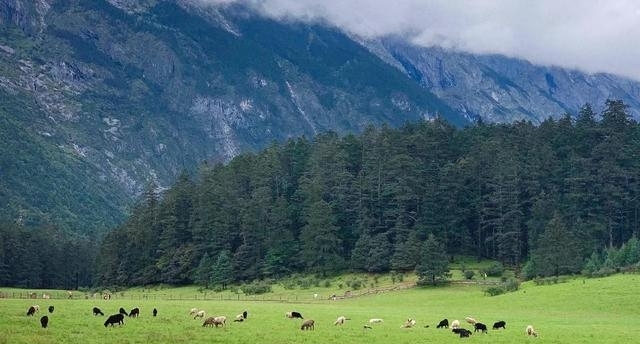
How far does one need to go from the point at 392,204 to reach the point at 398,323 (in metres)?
71.4

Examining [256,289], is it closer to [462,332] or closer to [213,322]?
[213,322]

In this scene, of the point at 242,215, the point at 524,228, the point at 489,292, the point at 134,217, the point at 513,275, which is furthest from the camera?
the point at 134,217

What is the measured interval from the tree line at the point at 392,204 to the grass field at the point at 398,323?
29.8 meters

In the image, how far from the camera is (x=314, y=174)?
129 m

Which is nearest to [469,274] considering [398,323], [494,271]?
[494,271]

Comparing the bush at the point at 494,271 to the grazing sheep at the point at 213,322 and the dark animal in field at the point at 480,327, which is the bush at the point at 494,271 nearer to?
the dark animal in field at the point at 480,327

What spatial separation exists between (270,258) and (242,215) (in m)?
12.2

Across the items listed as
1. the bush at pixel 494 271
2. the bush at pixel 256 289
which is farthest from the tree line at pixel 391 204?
the bush at pixel 256 289

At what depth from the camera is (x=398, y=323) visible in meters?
50.2

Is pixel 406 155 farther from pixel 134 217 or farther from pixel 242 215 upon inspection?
pixel 134 217

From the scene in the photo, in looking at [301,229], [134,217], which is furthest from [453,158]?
[134,217]

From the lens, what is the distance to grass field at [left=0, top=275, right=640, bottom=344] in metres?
37.6

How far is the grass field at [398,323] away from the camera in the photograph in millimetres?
37594

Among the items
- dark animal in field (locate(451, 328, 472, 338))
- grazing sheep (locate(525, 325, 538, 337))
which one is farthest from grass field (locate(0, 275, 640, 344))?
dark animal in field (locate(451, 328, 472, 338))
